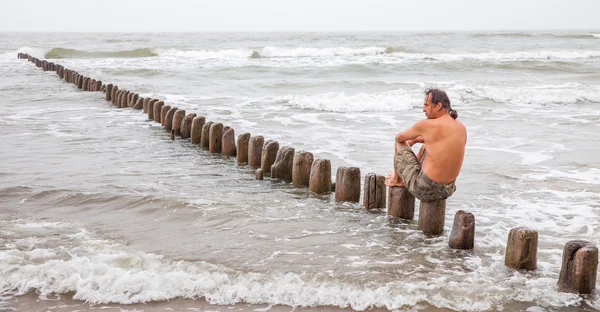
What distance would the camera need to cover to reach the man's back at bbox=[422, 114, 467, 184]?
6621mm

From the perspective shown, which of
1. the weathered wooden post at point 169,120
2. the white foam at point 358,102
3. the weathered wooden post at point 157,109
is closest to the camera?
the weathered wooden post at point 169,120

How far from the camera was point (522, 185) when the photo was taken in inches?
368

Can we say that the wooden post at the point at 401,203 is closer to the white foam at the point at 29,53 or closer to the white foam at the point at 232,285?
the white foam at the point at 232,285

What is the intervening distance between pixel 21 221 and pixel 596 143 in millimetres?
10585

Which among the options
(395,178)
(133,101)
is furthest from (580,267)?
(133,101)

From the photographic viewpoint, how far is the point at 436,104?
6.69 metres

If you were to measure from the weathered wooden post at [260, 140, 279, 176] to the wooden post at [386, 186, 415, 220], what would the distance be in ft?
8.32

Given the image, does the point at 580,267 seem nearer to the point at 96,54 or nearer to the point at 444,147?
the point at 444,147

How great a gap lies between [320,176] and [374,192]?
0.95 meters

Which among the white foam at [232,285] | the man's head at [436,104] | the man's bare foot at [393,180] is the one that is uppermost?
the man's head at [436,104]

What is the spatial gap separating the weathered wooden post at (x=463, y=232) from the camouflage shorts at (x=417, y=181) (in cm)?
35

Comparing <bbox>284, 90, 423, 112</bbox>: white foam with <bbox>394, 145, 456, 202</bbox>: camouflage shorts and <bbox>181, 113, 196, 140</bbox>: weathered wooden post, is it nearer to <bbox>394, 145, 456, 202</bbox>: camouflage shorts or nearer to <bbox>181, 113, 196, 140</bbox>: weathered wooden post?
<bbox>181, 113, 196, 140</bbox>: weathered wooden post

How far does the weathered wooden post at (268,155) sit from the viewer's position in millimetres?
9438

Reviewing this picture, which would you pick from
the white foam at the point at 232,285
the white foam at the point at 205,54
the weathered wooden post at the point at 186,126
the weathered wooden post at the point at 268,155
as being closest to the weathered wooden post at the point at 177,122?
the weathered wooden post at the point at 186,126
